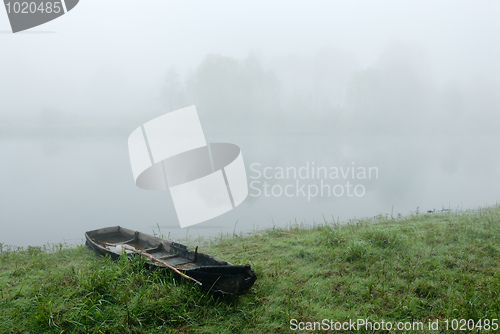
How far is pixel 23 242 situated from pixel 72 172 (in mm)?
9643

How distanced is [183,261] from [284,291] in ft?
4.78

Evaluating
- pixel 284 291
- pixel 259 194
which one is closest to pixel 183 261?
pixel 284 291

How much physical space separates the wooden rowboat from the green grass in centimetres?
13

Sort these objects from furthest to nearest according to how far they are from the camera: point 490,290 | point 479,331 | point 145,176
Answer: point 145,176 < point 490,290 < point 479,331

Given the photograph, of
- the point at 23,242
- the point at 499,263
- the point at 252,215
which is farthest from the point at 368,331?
the point at 23,242

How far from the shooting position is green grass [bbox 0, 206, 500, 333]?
3.01m

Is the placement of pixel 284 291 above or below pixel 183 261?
below

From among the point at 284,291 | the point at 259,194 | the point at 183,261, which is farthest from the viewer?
the point at 259,194

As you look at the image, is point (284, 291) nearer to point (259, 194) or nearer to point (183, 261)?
point (183, 261)

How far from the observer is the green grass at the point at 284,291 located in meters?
3.01

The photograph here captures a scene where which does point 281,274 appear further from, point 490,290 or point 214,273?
point 490,290

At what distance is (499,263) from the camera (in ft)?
13.4

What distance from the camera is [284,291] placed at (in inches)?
142

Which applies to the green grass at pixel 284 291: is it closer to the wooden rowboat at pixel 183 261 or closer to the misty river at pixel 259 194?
the wooden rowboat at pixel 183 261
